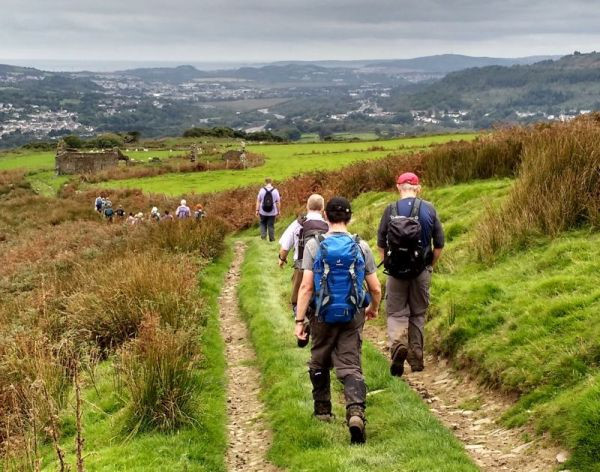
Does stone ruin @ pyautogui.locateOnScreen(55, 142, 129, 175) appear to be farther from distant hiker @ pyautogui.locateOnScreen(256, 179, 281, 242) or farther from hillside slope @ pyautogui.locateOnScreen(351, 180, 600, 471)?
hillside slope @ pyautogui.locateOnScreen(351, 180, 600, 471)

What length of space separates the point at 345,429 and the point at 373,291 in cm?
139

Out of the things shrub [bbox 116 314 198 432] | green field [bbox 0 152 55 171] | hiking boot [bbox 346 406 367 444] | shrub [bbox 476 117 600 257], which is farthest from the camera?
green field [bbox 0 152 55 171]

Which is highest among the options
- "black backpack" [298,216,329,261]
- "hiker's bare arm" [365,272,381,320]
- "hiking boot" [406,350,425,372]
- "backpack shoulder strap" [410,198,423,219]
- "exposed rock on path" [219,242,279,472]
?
"backpack shoulder strap" [410,198,423,219]

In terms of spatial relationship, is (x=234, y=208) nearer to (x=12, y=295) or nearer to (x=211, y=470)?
(x=12, y=295)

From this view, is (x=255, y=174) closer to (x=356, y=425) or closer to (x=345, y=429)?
(x=345, y=429)

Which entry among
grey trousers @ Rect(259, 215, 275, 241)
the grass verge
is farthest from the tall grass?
grey trousers @ Rect(259, 215, 275, 241)

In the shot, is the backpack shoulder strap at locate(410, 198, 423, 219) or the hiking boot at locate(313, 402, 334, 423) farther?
the backpack shoulder strap at locate(410, 198, 423, 219)

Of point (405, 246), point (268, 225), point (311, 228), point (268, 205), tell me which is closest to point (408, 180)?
point (405, 246)

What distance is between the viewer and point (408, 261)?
6.91 meters

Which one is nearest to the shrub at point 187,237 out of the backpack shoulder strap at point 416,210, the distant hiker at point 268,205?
the distant hiker at point 268,205

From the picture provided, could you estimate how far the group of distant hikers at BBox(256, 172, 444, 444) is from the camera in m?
5.72

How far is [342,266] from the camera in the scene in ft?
18.7

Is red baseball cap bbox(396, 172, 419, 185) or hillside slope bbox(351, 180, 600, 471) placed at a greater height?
red baseball cap bbox(396, 172, 419, 185)

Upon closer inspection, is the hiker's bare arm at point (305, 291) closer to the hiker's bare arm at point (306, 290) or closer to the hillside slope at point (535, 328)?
the hiker's bare arm at point (306, 290)
